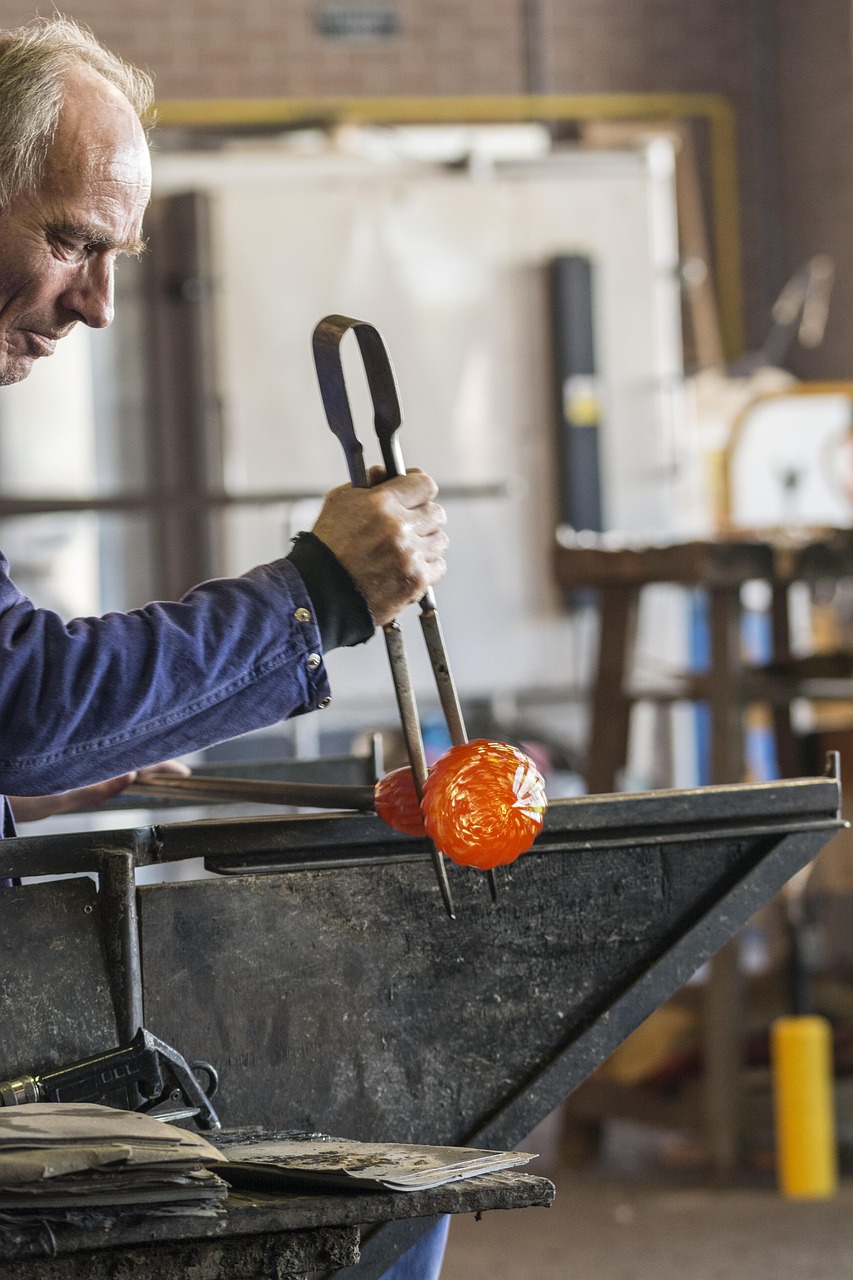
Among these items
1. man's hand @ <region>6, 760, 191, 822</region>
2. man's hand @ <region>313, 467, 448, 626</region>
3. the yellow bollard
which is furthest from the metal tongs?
the yellow bollard

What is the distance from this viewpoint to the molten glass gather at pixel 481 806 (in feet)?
3.85

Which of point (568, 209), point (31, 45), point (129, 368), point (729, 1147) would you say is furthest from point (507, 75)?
point (31, 45)

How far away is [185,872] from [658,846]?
3.20 m

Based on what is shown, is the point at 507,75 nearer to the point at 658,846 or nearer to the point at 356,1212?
the point at 658,846

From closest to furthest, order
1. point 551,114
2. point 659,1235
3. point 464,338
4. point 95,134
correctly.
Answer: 1. point 95,134
2. point 659,1235
3. point 464,338
4. point 551,114

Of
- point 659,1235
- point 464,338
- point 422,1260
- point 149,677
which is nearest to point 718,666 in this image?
point 659,1235

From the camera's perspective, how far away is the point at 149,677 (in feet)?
3.81

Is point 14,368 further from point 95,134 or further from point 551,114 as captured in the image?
point 551,114

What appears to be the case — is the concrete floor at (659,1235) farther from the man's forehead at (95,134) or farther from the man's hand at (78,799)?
the man's forehead at (95,134)

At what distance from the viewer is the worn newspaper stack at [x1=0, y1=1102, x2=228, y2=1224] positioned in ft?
3.06

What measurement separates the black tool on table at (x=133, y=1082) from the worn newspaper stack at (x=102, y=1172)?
0.59 ft

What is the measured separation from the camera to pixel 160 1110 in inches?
47.3

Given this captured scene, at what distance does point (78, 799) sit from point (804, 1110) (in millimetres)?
2122

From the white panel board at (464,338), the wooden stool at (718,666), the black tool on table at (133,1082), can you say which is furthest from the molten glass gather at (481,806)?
the white panel board at (464,338)
